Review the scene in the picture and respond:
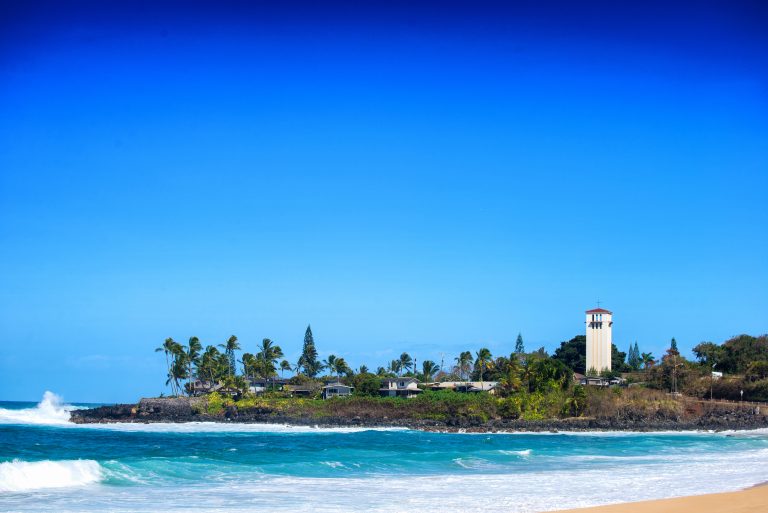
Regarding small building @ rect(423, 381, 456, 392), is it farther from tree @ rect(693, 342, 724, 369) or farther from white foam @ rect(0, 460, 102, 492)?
white foam @ rect(0, 460, 102, 492)

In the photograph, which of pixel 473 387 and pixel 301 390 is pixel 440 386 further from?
pixel 301 390

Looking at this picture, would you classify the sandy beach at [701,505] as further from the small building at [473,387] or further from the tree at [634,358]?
the tree at [634,358]

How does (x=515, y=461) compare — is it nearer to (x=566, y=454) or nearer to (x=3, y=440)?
(x=566, y=454)

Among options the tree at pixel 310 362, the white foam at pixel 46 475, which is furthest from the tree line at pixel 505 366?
the white foam at pixel 46 475

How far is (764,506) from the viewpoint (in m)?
15.5

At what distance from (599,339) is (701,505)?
69.9m

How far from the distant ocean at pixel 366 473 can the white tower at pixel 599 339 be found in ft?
131

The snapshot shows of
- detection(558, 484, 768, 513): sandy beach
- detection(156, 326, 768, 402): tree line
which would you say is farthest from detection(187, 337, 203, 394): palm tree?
detection(558, 484, 768, 513): sandy beach

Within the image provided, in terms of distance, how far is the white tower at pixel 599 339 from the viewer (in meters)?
82.7

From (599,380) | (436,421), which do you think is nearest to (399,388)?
(436,421)

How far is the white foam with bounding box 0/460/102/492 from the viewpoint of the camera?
21.0m

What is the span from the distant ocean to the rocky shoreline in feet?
38.9

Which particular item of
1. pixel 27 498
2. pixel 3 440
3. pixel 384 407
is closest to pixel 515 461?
pixel 27 498

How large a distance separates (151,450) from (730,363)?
58.5 m
